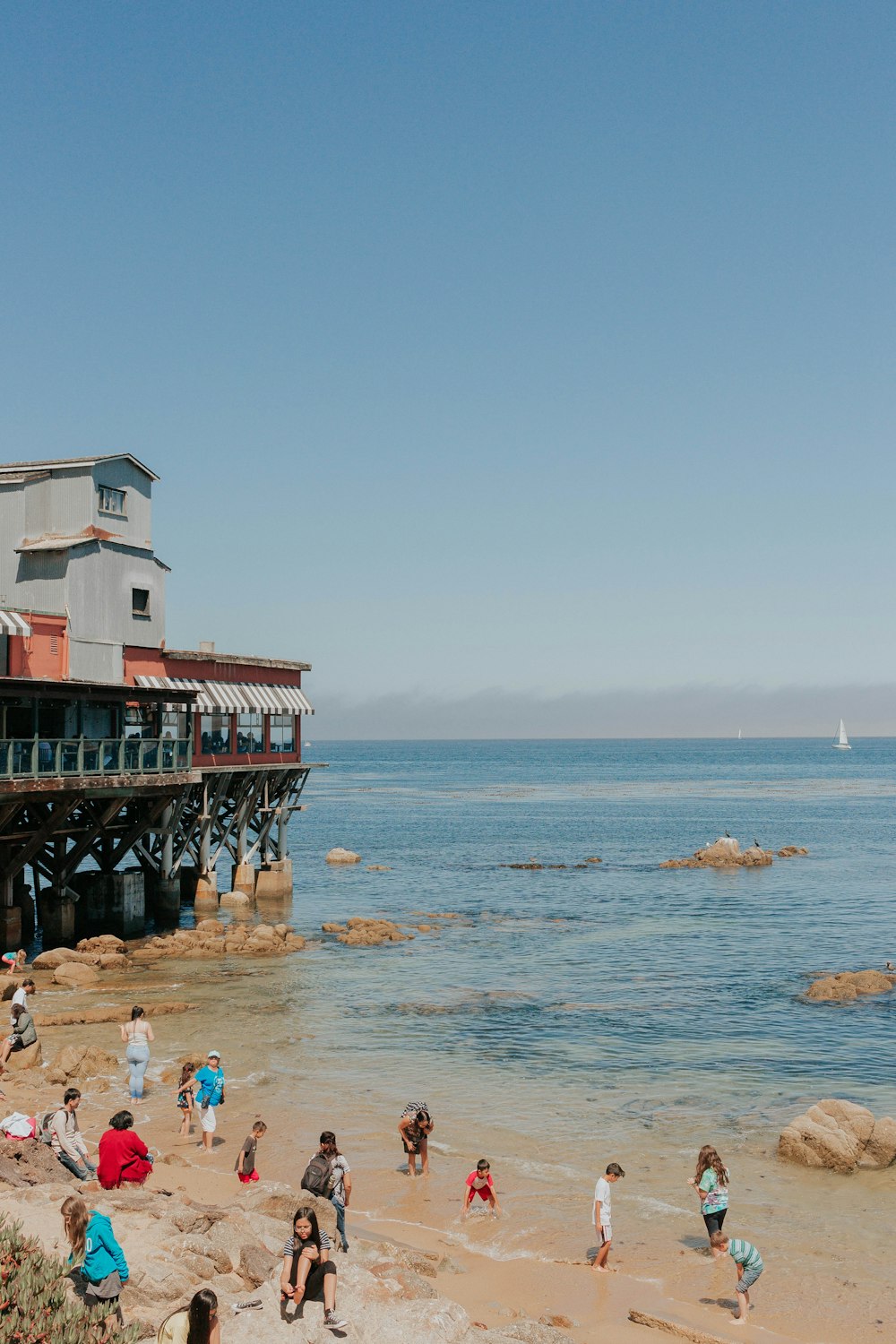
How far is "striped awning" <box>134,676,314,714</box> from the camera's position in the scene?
137ft

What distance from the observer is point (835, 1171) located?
20156 millimetres

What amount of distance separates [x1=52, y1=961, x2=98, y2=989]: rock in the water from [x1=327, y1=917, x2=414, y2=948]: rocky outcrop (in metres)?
10.6

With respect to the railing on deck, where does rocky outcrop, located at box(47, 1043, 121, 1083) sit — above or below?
below

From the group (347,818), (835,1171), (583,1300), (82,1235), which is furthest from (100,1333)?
(347,818)

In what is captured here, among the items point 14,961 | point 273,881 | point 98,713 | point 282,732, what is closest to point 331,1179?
point 14,961

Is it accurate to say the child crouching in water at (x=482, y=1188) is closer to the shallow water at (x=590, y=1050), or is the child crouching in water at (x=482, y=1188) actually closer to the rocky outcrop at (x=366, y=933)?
the shallow water at (x=590, y=1050)

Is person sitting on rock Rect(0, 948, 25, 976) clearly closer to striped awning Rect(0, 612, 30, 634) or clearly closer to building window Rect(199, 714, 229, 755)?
striped awning Rect(0, 612, 30, 634)

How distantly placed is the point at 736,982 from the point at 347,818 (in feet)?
240

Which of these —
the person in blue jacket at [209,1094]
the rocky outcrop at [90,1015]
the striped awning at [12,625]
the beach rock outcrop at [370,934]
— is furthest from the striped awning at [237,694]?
the person in blue jacket at [209,1094]

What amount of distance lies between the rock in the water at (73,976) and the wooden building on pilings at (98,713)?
2.63 m

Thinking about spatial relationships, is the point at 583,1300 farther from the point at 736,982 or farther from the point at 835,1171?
the point at 736,982

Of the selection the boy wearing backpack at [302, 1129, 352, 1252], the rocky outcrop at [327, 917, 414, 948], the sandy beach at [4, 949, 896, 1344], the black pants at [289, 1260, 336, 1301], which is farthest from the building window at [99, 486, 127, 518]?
the black pants at [289, 1260, 336, 1301]

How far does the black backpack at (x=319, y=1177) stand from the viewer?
16000mm

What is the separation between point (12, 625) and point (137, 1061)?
16365 mm
